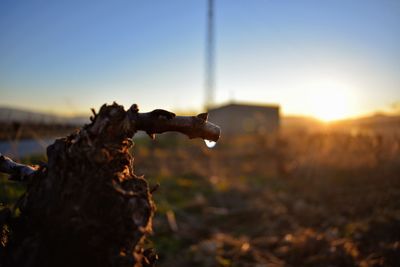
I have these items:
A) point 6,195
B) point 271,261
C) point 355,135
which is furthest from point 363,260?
point 355,135

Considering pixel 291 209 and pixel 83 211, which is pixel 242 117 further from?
pixel 83 211

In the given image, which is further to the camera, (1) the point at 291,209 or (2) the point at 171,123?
(1) the point at 291,209

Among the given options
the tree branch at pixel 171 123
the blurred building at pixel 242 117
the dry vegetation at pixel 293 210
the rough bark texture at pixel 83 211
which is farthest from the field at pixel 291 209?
the blurred building at pixel 242 117

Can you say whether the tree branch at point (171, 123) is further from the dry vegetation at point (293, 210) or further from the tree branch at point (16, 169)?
the dry vegetation at point (293, 210)

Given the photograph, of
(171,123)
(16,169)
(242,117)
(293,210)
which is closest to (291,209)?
(293,210)

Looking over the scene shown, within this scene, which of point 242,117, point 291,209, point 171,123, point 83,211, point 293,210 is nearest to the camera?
point 83,211
